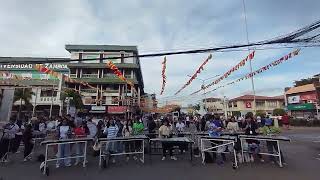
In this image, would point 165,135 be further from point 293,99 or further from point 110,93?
point 293,99

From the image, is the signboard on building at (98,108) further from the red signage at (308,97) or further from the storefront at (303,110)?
the red signage at (308,97)

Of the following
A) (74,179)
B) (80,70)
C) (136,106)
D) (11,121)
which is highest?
(80,70)

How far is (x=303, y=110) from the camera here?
5953 centimetres

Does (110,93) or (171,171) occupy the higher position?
(110,93)

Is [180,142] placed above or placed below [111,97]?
below

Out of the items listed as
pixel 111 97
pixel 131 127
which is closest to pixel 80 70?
pixel 111 97

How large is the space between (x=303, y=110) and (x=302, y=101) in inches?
71.2

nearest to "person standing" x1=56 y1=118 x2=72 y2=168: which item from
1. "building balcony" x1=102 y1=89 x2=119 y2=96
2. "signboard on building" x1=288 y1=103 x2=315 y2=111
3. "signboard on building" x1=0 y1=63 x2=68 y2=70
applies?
"building balcony" x1=102 y1=89 x2=119 y2=96

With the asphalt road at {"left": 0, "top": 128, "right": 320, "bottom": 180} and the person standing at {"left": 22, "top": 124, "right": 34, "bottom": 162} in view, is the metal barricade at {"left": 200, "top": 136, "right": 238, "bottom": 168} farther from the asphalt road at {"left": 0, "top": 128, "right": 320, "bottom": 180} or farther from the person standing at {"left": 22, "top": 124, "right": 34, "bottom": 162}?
the person standing at {"left": 22, "top": 124, "right": 34, "bottom": 162}

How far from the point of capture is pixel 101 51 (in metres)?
64.3

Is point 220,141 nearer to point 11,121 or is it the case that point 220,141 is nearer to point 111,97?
point 11,121

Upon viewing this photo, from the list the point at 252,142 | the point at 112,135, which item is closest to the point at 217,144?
the point at 252,142

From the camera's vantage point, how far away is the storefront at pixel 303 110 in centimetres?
5693

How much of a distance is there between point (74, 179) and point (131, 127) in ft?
18.7
